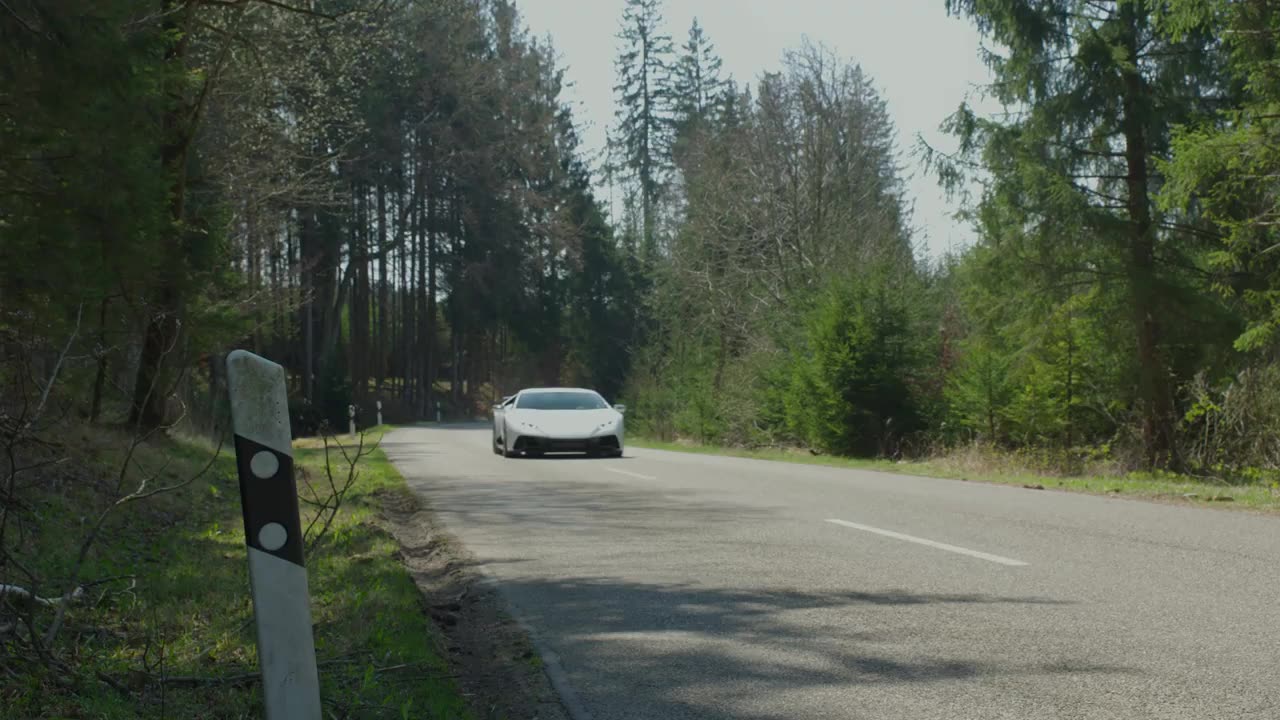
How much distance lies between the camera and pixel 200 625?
5.27 m

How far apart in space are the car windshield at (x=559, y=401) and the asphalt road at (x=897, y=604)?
9.85 m

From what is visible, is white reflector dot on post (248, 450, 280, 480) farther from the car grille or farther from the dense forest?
the car grille

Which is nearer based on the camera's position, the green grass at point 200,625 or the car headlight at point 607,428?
the green grass at point 200,625

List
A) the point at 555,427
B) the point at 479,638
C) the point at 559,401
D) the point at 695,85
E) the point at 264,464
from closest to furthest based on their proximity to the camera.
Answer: the point at 264,464 < the point at 479,638 < the point at 555,427 < the point at 559,401 < the point at 695,85

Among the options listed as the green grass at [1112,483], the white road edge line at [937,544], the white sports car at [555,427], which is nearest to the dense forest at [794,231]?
the green grass at [1112,483]

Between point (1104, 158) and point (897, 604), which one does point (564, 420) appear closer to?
point (1104, 158)

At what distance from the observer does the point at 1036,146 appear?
18.9 meters

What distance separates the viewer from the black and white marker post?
10.0 ft

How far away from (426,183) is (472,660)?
4761 cm

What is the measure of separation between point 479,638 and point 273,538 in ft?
8.46

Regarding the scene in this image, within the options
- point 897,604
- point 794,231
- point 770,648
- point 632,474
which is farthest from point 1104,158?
point 770,648

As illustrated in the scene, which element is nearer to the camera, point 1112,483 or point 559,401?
point 1112,483

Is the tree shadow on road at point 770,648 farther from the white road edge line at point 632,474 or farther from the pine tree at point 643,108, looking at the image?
the pine tree at point 643,108

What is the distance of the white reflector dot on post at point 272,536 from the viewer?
3092 millimetres
